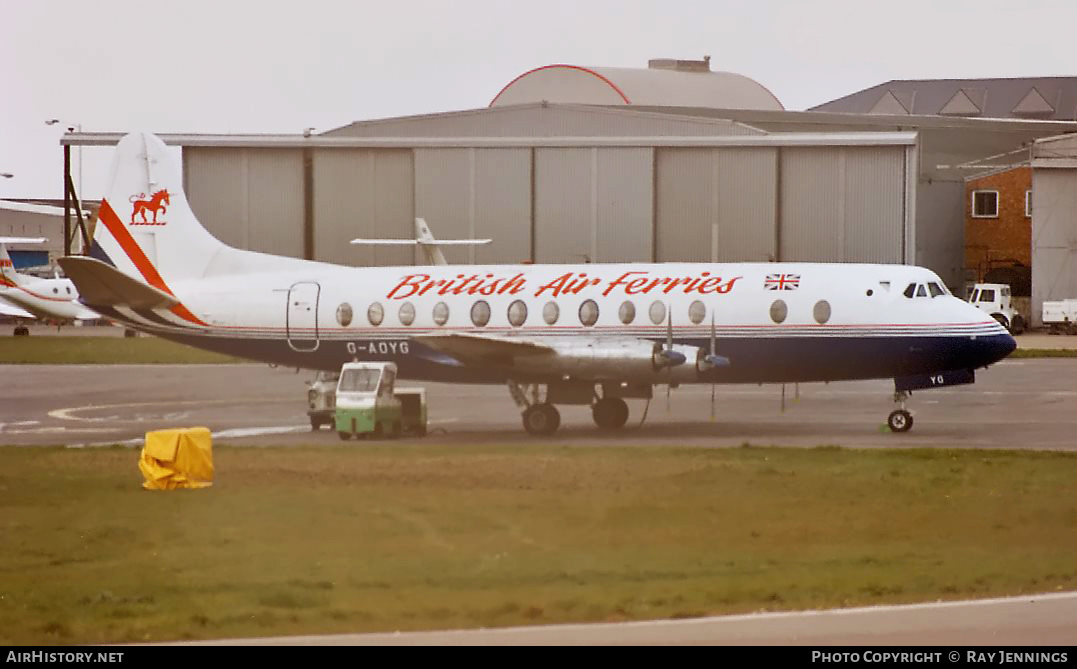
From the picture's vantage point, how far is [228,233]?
196ft

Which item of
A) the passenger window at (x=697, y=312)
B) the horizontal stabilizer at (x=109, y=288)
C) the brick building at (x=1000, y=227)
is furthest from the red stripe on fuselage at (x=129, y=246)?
the brick building at (x=1000, y=227)

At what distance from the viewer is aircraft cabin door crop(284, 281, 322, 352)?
3541cm

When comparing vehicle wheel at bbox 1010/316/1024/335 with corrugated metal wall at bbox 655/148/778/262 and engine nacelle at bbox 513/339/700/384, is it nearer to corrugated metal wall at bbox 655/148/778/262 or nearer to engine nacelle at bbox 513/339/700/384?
corrugated metal wall at bbox 655/148/778/262

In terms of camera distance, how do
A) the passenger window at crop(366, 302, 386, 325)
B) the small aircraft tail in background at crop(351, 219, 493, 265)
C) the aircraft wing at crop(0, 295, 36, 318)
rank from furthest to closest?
the aircraft wing at crop(0, 295, 36, 318)
the small aircraft tail in background at crop(351, 219, 493, 265)
the passenger window at crop(366, 302, 386, 325)

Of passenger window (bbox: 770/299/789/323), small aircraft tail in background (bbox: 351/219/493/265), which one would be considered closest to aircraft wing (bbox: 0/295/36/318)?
small aircraft tail in background (bbox: 351/219/493/265)

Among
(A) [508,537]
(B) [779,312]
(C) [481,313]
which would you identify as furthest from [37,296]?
(A) [508,537]

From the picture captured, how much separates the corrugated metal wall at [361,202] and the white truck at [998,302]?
104ft

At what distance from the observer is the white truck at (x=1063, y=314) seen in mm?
76062

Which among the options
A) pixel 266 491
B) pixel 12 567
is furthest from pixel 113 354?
pixel 12 567

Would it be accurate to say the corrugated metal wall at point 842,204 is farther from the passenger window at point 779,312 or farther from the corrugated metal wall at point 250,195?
the passenger window at point 779,312

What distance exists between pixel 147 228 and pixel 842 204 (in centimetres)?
3035

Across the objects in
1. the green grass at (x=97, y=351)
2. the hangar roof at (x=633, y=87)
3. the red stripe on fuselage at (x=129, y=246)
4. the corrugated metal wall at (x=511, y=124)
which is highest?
the hangar roof at (x=633, y=87)

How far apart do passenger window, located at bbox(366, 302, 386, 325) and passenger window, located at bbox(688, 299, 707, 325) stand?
24.3ft
